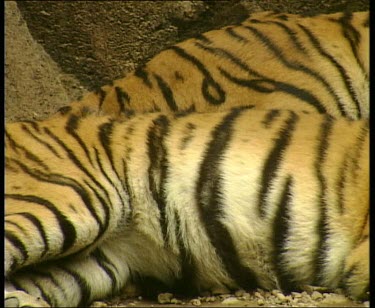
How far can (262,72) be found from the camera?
372 cm

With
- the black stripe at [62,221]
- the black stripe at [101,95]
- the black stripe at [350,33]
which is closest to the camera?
the black stripe at [62,221]

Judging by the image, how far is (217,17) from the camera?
410 centimetres

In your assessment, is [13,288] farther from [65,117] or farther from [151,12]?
[151,12]

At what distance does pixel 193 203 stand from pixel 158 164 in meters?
0.16

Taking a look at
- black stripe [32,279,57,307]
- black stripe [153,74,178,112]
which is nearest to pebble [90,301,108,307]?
black stripe [32,279,57,307]

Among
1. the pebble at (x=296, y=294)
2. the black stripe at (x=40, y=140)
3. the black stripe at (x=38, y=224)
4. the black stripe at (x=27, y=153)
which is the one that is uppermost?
the black stripe at (x=40, y=140)

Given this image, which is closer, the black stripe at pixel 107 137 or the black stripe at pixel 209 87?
the black stripe at pixel 107 137

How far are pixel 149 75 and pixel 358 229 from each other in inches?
56.5

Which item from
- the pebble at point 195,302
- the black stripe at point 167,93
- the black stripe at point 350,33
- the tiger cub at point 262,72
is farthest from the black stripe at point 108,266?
the black stripe at point 350,33

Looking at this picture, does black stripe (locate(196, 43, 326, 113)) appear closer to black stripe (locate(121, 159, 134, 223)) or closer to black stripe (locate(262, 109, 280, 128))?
black stripe (locate(262, 109, 280, 128))

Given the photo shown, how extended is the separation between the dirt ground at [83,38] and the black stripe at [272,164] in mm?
1432

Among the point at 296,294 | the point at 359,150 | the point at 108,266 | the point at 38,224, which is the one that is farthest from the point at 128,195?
the point at 359,150

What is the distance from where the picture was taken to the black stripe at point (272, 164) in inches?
104

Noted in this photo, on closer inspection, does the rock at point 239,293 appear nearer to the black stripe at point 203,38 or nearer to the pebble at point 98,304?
the pebble at point 98,304
